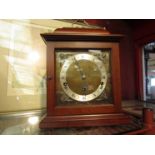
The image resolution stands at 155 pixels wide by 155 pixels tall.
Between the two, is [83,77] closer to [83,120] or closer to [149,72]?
[83,120]

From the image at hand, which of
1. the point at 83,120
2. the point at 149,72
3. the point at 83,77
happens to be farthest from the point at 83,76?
the point at 149,72

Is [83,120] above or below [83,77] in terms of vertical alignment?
below

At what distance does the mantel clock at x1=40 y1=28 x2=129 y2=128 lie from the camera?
0.70 meters

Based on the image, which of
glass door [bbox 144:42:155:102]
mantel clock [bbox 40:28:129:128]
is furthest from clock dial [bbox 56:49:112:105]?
glass door [bbox 144:42:155:102]

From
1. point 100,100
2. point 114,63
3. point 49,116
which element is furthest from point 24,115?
point 114,63

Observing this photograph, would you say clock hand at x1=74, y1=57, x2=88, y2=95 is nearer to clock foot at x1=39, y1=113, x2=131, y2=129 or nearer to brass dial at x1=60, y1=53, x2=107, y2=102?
brass dial at x1=60, y1=53, x2=107, y2=102

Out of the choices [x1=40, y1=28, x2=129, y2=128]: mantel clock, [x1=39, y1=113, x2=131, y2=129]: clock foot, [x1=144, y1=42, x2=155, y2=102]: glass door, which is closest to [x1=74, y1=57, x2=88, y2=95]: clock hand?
[x1=40, y1=28, x2=129, y2=128]: mantel clock

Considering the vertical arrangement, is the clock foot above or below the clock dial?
below

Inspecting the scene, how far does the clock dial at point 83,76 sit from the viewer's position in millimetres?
726

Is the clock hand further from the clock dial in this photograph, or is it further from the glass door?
the glass door

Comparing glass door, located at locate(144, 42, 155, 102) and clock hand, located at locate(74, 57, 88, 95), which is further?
glass door, located at locate(144, 42, 155, 102)

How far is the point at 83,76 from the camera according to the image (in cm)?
74

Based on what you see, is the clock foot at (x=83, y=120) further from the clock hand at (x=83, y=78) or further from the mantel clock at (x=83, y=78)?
the clock hand at (x=83, y=78)

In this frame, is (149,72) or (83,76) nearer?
(83,76)
